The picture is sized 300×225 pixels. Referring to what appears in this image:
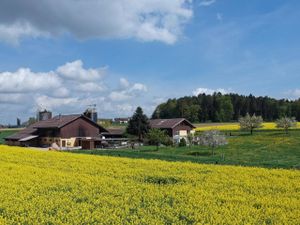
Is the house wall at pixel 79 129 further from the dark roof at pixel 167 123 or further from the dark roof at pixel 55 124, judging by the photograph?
the dark roof at pixel 167 123

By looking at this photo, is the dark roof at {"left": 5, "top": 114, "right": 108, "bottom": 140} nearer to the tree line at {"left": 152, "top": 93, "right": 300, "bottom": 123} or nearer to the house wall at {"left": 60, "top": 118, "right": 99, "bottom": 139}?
the house wall at {"left": 60, "top": 118, "right": 99, "bottom": 139}

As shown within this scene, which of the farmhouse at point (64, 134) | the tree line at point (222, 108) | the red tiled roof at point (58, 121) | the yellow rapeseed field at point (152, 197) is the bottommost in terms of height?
the yellow rapeseed field at point (152, 197)

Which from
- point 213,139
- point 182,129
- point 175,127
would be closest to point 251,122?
point 182,129

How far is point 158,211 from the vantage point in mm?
10984

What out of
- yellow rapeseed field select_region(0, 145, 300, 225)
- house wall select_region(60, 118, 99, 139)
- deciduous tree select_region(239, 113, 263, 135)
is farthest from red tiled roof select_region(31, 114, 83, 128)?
yellow rapeseed field select_region(0, 145, 300, 225)

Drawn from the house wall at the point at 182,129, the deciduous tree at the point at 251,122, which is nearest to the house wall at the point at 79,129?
the house wall at the point at 182,129

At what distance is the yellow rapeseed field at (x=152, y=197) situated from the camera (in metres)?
10.4

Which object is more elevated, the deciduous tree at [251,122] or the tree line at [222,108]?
the tree line at [222,108]

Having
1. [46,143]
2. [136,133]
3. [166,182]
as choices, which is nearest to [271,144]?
[136,133]

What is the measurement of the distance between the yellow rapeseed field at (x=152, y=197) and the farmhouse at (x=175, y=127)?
52.5m

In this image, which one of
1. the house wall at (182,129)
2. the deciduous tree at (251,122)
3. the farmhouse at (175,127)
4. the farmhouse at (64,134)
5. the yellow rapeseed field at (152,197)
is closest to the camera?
the yellow rapeseed field at (152,197)

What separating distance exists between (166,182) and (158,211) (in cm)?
562

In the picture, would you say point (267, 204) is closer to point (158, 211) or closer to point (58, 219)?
point (158, 211)

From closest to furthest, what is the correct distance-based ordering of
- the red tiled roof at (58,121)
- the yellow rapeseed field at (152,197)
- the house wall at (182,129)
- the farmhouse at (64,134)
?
the yellow rapeseed field at (152,197), the farmhouse at (64,134), the red tiled roof at (58,121), the house wall at (182,129)
